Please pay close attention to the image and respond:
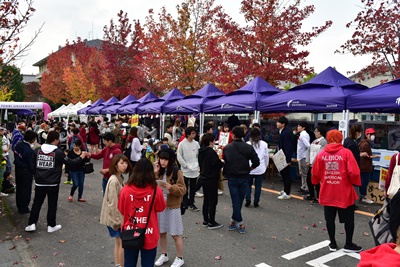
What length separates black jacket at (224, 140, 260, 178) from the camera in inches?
219

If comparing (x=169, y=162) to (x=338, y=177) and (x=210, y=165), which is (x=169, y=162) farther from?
(x=338, y=177)

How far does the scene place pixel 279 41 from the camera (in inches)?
636

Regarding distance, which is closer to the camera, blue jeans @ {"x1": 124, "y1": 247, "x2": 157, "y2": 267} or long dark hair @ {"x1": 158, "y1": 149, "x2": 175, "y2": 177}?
blue jeans @ {"x1": 124, "y1": 247, "x2": 157, "y2": 267}

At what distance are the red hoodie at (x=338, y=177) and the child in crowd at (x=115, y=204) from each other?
9.48ft

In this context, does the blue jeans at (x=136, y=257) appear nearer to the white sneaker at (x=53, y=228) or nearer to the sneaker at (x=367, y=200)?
the white sneaker at (x=53, y=228)

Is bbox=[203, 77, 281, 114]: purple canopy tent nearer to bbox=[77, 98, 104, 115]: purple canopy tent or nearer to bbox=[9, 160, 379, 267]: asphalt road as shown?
bbox=[9, 160, 379, 267]: asphalt road

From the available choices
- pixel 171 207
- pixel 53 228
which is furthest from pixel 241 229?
pixel 53 228

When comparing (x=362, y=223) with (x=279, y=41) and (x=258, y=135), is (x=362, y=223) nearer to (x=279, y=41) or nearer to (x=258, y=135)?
(x=258, y=135)

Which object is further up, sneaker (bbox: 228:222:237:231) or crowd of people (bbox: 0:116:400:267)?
crowd of people (bbox: 0:116:400:267)

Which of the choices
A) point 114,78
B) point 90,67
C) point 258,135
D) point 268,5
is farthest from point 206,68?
point 90,67

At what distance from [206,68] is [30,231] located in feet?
57.7

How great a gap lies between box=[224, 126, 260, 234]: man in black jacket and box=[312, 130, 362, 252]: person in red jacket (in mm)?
1205

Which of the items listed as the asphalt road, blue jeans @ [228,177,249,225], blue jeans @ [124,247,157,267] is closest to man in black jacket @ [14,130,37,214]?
the asphalt road

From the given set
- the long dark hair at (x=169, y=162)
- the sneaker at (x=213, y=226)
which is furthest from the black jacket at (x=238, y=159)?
the long dark hair at (x=169, y=162)
